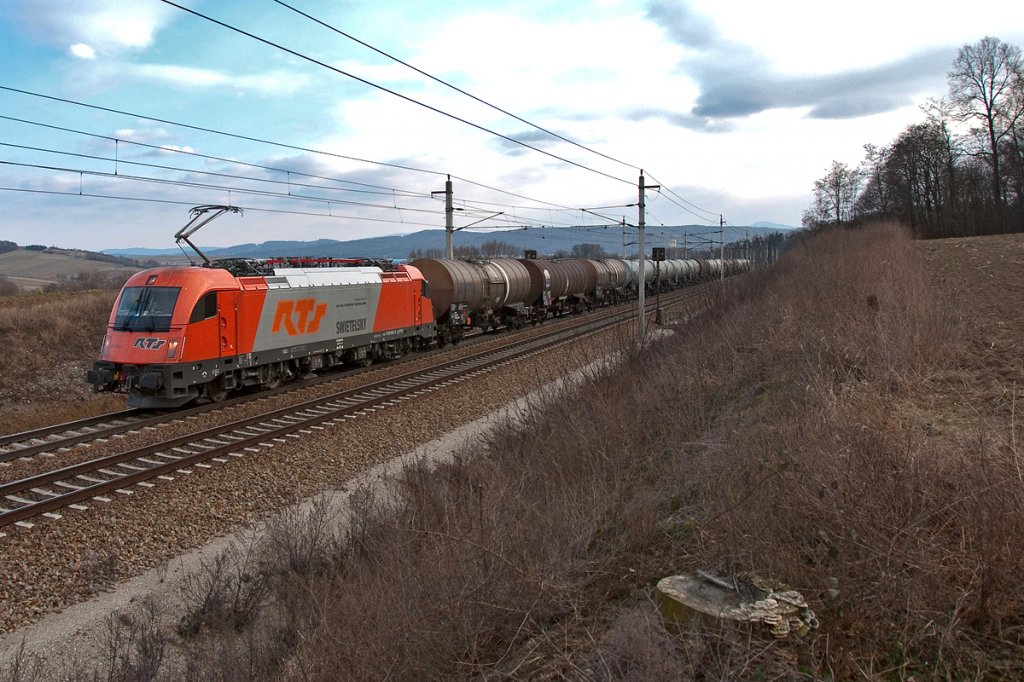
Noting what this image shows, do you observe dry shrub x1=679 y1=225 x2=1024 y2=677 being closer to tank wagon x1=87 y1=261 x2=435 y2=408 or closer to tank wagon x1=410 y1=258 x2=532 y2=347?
tank wagon x1=87 y1=261 x2=435 y2=408

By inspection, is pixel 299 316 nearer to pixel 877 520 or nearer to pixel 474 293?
pixel 474 293

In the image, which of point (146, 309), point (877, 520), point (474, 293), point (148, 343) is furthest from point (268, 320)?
point (877, 520)

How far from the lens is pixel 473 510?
21.9 ft

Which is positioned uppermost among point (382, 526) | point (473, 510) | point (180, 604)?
point (473, 510)

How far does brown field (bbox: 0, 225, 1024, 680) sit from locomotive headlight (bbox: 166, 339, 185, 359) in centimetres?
662

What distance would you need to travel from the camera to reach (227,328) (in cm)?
1485

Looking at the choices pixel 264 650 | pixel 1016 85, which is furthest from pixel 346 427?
pixel 1016 85

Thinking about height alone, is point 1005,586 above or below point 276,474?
above

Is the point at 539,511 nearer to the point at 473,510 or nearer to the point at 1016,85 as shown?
the point at 473,510

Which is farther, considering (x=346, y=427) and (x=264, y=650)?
(x=346, y=427)

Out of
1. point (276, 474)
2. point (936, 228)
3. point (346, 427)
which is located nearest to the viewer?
point (276, 474)

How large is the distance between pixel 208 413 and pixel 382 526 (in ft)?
27.4

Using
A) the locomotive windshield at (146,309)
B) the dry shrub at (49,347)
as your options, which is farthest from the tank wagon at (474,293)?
the dry shrub at (49,347)

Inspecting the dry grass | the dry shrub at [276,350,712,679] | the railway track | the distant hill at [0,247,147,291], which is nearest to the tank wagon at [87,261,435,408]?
the railway track
